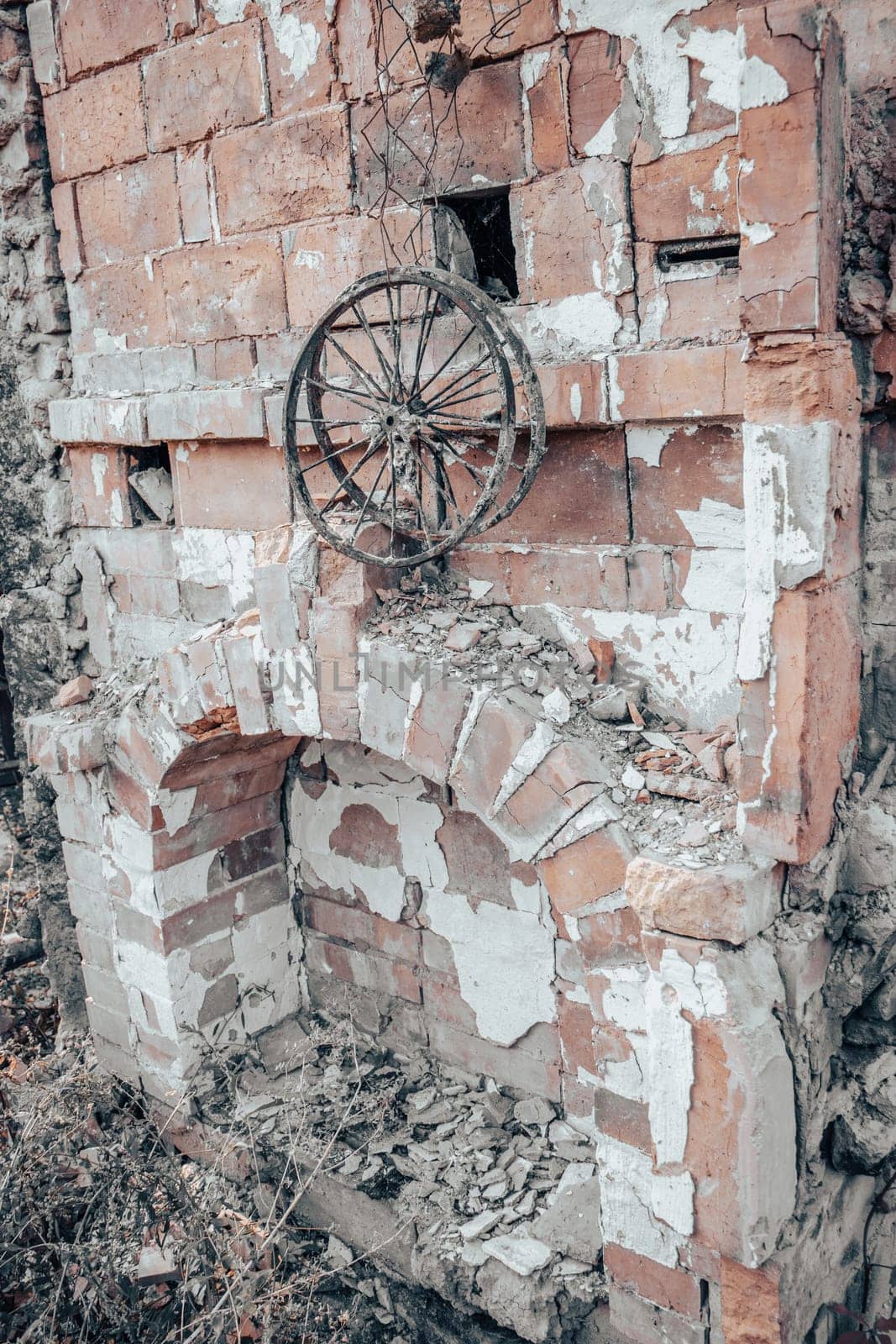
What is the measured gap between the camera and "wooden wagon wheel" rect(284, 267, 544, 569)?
10.8 ft

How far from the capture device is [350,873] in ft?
16.9

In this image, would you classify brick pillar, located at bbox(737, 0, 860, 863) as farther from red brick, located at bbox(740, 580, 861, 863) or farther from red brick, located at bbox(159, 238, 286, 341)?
red brick, located at bbox(159, 238, 286, 341)

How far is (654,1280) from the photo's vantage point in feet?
11.3

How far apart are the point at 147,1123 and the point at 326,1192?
1048mm

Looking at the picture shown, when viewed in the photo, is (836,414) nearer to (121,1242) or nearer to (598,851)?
(598,851)

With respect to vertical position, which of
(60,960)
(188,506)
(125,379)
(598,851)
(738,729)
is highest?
(125,379)

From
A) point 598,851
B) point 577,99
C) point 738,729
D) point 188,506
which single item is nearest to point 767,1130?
point 598,851

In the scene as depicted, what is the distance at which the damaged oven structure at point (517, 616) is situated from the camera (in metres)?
2.96

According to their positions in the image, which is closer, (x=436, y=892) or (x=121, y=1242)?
(x=121, y=1242)

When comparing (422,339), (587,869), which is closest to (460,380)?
(422,339)

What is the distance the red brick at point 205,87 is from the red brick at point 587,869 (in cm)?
309

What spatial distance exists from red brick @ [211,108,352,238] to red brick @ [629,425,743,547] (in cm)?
159

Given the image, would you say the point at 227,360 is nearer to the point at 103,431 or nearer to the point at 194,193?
the point at 194,193

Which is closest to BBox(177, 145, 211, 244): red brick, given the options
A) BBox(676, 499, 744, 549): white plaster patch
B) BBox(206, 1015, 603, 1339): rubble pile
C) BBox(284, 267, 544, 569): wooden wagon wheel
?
BBox(284, 267, 544, 569): wooden wagon wheel
